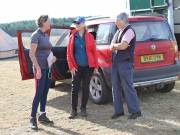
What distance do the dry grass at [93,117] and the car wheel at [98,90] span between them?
4.9 inches

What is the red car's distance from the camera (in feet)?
25.5

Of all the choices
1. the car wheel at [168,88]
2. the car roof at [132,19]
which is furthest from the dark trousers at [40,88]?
the car wheel at [168,88]

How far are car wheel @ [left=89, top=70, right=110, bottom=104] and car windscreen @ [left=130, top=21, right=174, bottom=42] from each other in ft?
3.37

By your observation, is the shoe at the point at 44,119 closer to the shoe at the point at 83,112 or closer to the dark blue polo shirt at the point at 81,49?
the shoe at the point at 83,112

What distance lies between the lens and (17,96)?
967 cm

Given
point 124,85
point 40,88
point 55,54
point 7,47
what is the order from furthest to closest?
point 7,47
point 55,54
point 124,85
point 40,88

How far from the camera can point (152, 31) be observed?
8.11 metres

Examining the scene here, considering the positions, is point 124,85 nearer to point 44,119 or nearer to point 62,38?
point 44,119

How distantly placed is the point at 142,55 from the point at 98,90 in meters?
1.08

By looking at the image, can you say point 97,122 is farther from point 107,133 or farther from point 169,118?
point 169,118

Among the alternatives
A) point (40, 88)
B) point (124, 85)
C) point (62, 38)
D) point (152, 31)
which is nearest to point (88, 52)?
point (124, 85)

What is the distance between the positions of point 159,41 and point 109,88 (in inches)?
51.6

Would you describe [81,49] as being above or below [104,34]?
below

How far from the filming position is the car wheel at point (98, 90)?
793 centimetres
